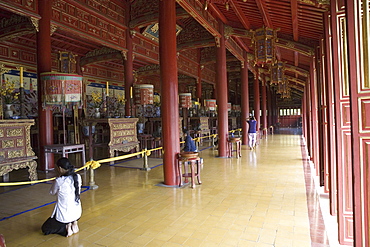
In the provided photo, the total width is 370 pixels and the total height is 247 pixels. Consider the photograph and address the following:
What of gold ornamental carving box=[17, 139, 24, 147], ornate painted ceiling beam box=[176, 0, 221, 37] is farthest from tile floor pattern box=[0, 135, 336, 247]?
ornate painted ceiling beam box=[176, 0, 221, 37]

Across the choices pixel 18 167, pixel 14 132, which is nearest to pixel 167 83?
pixel 14 132

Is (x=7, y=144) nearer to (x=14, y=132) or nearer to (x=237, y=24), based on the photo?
(x=14, y=132)

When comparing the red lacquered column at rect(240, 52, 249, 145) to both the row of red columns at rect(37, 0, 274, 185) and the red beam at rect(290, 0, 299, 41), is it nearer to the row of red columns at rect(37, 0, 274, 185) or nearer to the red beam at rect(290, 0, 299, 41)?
the row of red columns at rect(37, 0, 274, 185)

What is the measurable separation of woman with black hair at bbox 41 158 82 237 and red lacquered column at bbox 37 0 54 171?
141 inches

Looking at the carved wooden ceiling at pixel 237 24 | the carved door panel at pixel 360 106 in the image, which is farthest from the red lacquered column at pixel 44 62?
the carved door panel at pixel 360 106

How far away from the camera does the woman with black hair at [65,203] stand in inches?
114

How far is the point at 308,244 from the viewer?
8.44 feet

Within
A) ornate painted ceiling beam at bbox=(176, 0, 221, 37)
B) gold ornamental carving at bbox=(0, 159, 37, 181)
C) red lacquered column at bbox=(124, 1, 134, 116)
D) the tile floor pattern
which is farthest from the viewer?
red lacquered column at bbox=(124, 1, 134, 116)

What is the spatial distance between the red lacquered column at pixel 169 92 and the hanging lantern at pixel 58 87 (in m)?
2.23

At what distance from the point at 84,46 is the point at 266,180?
881cm

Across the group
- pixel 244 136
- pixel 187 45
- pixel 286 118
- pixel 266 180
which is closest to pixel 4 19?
pixel 187 45

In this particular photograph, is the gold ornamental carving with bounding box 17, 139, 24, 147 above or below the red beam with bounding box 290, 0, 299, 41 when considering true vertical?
below

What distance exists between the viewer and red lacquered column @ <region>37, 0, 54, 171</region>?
5.98m

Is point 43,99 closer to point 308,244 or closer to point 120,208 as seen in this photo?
point 120,208
